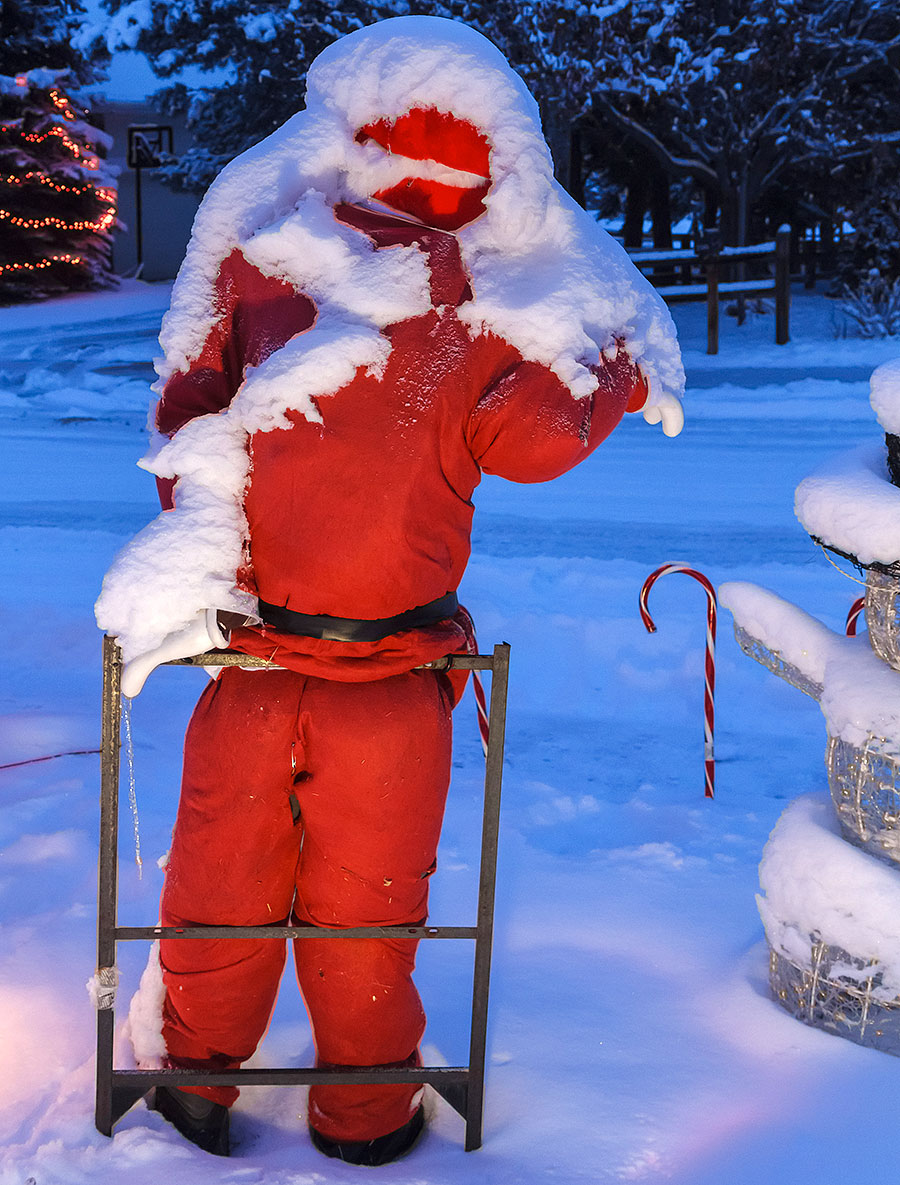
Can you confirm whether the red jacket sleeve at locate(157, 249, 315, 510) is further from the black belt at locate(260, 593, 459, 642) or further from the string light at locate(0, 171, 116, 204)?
the string light at locate(0, 171, 116, 204)

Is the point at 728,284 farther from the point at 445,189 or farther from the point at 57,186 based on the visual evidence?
the point at 445,189

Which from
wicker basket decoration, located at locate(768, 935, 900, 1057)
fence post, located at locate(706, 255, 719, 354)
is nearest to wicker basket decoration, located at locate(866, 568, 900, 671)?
wicker basket decoration, located at locate(768, 935, 900, 1057)

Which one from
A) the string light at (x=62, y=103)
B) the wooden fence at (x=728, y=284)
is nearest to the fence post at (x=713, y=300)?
the wooden fence at (x=728, y=284)

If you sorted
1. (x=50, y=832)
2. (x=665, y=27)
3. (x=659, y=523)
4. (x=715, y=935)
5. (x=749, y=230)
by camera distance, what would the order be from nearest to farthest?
(x=715, y=935)
(x=50, y=832)
(x=659, y=523)
(x=665, y=27)
(x=749, y=230)

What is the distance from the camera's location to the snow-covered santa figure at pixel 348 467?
2332mm

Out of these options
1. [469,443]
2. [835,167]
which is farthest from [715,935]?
[835,167]

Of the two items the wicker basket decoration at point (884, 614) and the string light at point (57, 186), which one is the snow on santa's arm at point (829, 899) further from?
the string light at point (57, 186)

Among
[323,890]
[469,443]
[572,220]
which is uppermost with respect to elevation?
[572,220]

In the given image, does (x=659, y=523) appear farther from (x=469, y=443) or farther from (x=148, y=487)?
(x=469, y=443)

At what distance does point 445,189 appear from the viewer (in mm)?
2453

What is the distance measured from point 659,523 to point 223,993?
20.4 feet

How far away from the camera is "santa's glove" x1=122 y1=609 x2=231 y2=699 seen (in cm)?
228

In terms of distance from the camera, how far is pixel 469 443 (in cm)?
243

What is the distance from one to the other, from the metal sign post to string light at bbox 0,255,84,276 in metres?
1.96
